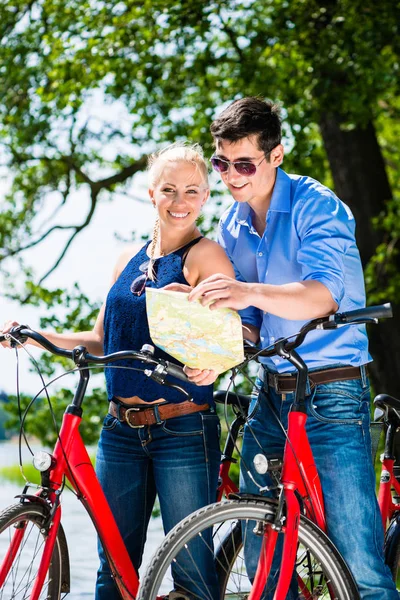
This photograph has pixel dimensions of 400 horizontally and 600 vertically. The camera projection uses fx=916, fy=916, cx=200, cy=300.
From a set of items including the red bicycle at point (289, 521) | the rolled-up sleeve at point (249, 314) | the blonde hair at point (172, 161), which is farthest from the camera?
the rolled-up sleeve at point (249, 314)

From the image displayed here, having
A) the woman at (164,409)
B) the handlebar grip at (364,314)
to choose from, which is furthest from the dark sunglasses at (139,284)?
the handlebar grip at (364,314)

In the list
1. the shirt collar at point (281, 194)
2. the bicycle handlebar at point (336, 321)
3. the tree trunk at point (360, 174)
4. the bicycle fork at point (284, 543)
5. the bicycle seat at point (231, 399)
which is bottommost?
the bicycle fork at point (284, 543)

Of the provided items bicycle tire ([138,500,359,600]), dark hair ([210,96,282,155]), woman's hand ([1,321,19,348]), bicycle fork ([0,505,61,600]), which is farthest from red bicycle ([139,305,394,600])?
woman's hand ([1,321,19,348])

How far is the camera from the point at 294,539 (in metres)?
2.65

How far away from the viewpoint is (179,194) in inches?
112

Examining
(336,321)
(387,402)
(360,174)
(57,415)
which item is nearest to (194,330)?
(336,321)

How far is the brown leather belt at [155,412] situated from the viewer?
9.27 ft

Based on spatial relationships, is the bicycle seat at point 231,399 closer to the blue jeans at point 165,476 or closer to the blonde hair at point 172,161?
the blue jeans at point 165,476

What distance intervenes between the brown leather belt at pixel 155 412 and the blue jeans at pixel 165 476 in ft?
0.06

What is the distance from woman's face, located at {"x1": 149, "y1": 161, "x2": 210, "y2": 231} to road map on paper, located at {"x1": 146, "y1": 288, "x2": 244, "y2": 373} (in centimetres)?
42

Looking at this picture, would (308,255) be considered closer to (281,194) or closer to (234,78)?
(281,194)

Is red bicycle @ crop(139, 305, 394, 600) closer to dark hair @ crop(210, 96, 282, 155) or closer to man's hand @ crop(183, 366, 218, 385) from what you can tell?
man's hand @ crop(183, 366, 218, 385)

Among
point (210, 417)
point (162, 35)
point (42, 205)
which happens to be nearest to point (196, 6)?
point (162, 35)

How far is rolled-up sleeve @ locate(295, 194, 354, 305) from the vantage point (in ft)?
8.71
